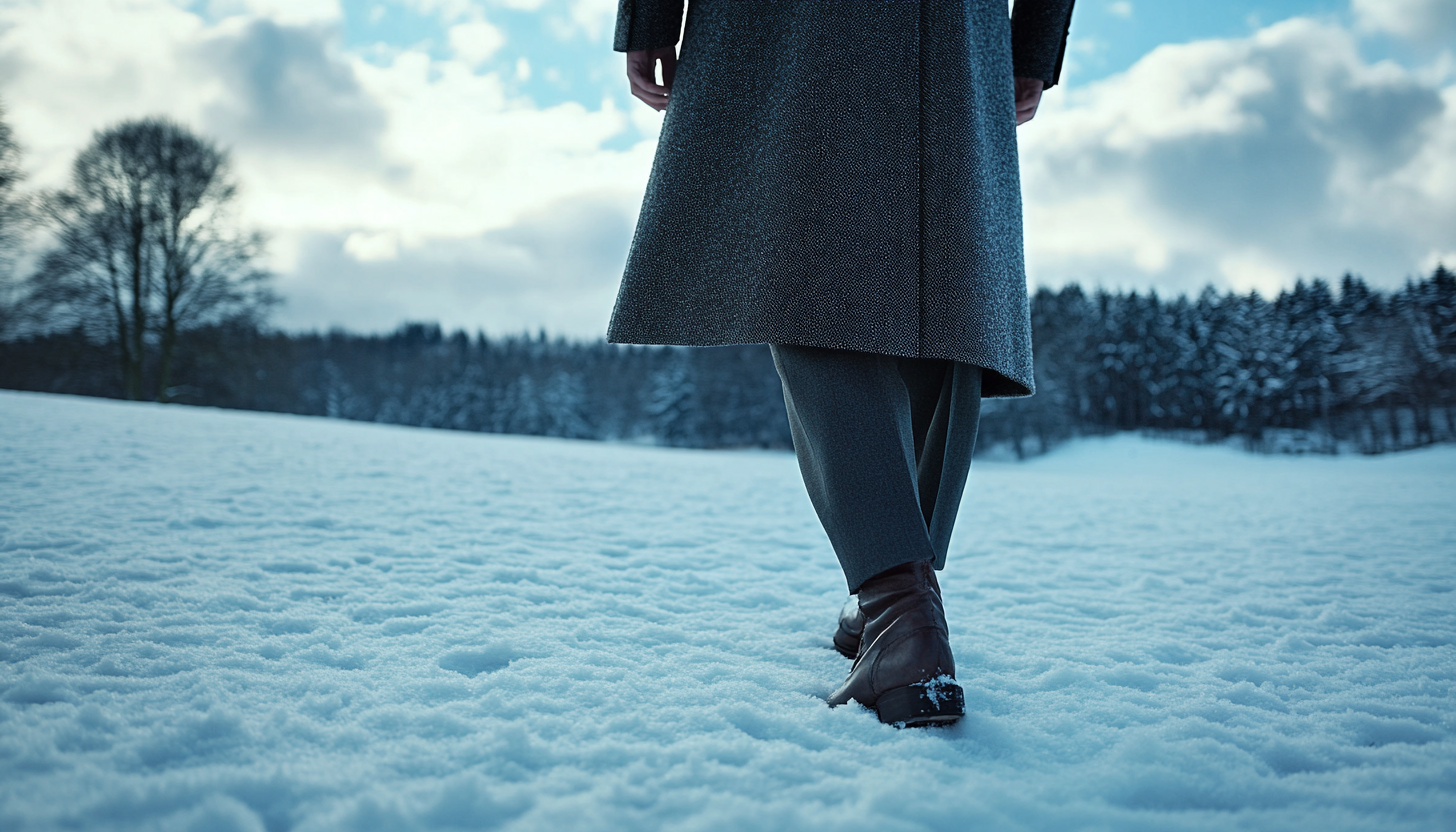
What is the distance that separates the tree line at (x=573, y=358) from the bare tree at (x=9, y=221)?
0.04 m

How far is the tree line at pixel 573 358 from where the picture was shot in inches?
576

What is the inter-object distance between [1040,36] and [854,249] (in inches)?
33.0

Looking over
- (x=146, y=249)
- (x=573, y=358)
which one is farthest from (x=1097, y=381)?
(x=146, y=249)

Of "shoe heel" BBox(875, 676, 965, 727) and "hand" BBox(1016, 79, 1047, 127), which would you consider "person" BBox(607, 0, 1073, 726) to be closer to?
"shoe heel" BBox(875, 676, 965, 727)

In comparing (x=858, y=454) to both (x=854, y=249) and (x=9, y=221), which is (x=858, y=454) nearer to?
(x=854, y=249)

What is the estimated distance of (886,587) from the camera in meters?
1.05

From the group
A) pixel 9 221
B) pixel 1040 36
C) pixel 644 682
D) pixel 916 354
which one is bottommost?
pixel 644 682

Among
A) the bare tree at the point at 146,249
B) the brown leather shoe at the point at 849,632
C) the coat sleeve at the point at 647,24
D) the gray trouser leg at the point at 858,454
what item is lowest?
the brown leather shoe at the point at 849,632

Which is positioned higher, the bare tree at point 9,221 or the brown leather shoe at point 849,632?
the bare tree at point 9,221

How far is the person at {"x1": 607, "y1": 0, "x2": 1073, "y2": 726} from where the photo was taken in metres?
1.03

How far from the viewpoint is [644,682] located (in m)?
1.11

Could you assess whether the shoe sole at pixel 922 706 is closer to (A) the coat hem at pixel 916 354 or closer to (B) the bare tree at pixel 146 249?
(A) the coat hem at pixel 916 354

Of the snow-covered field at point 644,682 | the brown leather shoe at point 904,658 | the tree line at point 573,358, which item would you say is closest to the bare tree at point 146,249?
the tree line at point 573,358

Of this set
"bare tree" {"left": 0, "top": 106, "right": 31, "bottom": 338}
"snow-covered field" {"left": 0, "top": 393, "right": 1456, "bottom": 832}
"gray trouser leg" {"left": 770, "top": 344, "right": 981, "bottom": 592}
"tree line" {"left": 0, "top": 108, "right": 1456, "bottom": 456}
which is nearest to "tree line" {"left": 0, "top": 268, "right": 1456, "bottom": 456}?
"tree line" {"left": 0, "top": 108, "right": 1456, "bottom": 456}
